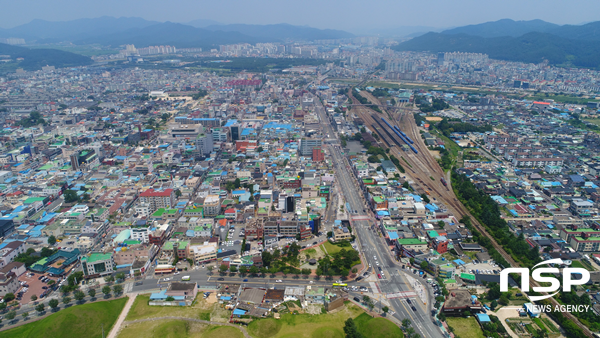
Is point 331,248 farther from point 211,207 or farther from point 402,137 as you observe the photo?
point 402,137

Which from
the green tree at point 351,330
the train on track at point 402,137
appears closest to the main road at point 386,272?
the green tree at point 351,330

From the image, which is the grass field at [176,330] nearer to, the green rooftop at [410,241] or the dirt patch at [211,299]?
the dirt patch at [211,299]

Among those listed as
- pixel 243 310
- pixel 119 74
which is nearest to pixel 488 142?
pixel 243 310

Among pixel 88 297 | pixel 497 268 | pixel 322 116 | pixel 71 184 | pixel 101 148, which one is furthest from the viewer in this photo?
pixel 322 116

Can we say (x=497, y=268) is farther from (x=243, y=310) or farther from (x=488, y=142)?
(x=488, y=142)

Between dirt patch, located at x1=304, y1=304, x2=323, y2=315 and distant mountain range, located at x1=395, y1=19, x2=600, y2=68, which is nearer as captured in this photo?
dirt patch, located at x1=304, y1=304, x2=323, y2=315

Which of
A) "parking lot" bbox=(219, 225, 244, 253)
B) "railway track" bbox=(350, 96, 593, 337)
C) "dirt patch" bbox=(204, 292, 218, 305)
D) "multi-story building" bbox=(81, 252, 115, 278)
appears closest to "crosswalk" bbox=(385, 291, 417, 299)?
"railway track" bbox=(350, 96, 593, 337)

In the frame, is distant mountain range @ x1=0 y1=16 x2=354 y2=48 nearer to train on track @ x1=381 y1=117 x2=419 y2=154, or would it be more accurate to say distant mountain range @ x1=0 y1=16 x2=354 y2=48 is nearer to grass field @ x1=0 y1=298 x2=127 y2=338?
train on track @ x1=381 y1=117 x2=419 y2=154
